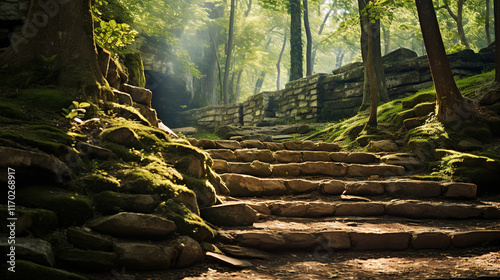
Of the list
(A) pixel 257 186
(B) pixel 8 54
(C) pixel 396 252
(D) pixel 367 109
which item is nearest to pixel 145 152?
(A) pixel 257 186

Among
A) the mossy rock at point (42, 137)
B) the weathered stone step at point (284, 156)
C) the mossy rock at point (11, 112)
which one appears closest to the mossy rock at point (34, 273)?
the mossy rock at point (42, 137)

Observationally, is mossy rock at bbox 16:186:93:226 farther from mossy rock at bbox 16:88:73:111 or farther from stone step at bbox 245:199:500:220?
stone step at bbox 245:199:500:220

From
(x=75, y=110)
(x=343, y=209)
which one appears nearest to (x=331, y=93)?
(x=343, y=209)

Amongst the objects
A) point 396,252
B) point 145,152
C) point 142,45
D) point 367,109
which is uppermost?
point 142,45

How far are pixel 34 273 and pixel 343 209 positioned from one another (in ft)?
13.2

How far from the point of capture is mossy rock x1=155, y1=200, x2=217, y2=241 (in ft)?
10.4

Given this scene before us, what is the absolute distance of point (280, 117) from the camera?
54.6 feet

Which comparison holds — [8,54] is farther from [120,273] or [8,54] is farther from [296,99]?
[296,99]

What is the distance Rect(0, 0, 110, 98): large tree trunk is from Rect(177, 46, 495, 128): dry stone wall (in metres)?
10.9

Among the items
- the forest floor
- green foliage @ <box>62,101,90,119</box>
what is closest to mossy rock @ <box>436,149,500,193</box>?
the forest floor

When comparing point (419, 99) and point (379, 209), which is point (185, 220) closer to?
point (379, 209)

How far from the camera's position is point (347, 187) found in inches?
225

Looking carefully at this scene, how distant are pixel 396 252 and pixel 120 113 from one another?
13.1 feet

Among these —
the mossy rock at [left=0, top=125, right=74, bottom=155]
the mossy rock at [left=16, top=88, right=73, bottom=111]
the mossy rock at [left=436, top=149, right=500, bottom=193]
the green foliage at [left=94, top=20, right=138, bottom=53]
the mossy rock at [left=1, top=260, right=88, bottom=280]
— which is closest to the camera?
the mossy rock at [left=1, top=260, right=88, bottom=280]
